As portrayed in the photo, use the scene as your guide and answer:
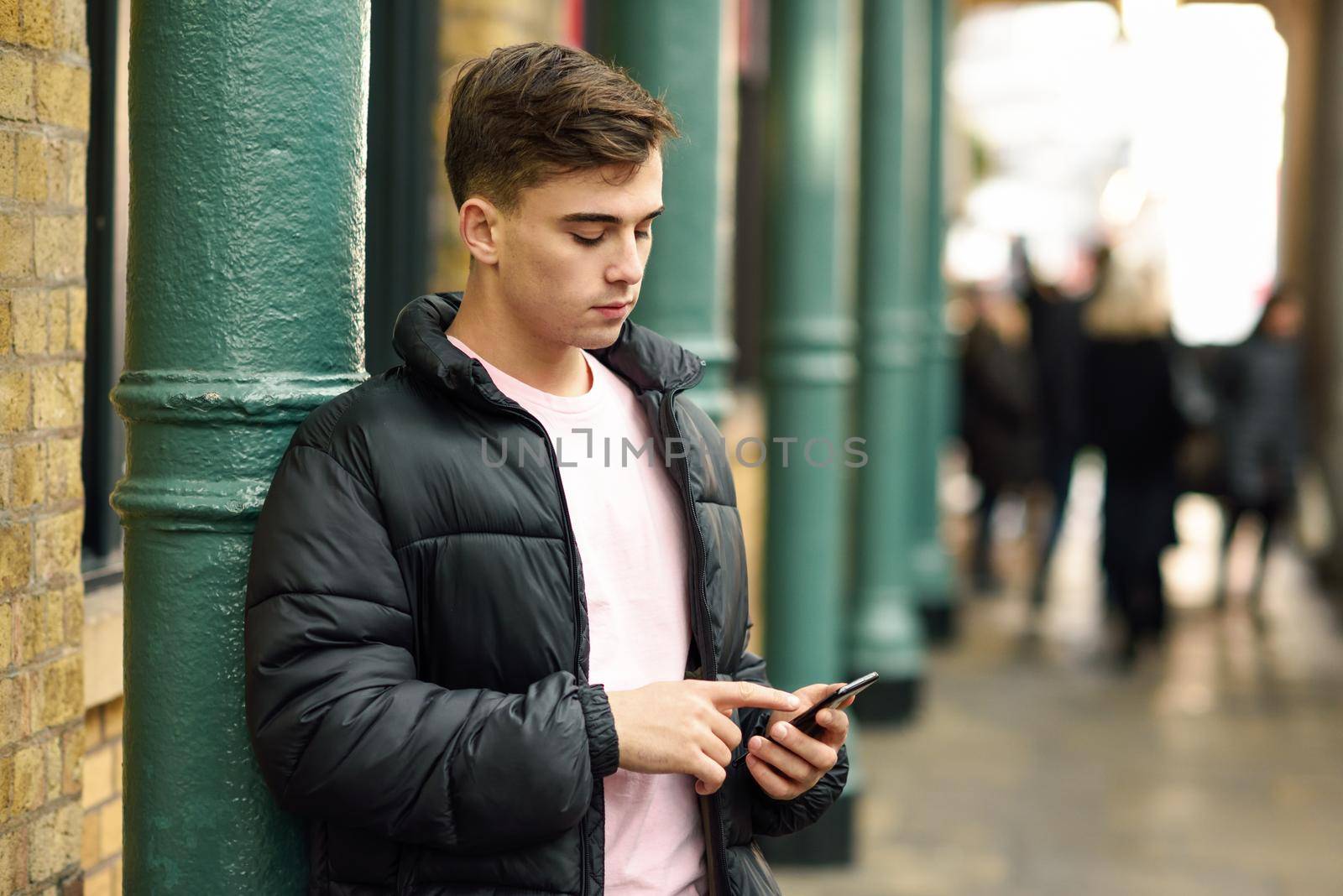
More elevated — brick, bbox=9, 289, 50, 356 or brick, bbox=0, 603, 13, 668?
brick, bbox=9, 289, 50, 356

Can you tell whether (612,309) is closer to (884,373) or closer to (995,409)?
(884,373)

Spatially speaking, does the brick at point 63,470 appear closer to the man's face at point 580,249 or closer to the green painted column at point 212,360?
the green painted column at point 212,360

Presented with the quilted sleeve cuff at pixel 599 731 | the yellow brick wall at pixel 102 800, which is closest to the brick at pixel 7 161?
the yellow brick wall at pixel 102 800

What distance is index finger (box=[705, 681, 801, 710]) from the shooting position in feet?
6.37

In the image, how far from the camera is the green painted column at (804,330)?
5875 millimetres

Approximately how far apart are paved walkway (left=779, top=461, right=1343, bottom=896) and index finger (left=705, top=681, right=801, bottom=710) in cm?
356

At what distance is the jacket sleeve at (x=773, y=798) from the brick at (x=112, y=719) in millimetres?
1511

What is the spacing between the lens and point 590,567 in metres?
2.05

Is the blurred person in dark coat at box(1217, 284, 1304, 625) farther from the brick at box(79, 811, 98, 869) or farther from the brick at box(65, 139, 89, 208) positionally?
the brick at box(65, 139, 89, 208)

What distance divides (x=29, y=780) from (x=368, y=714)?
110cm

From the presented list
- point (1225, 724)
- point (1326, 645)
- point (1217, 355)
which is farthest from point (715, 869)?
point (1217, 355)

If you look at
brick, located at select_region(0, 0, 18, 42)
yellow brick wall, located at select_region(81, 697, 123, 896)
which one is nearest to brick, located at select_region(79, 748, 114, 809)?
yellow brick wall, located at select_region(81, 697, 123, 896)

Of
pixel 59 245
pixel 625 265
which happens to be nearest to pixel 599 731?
pixel 625 265

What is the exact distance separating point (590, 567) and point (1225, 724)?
256 inches
